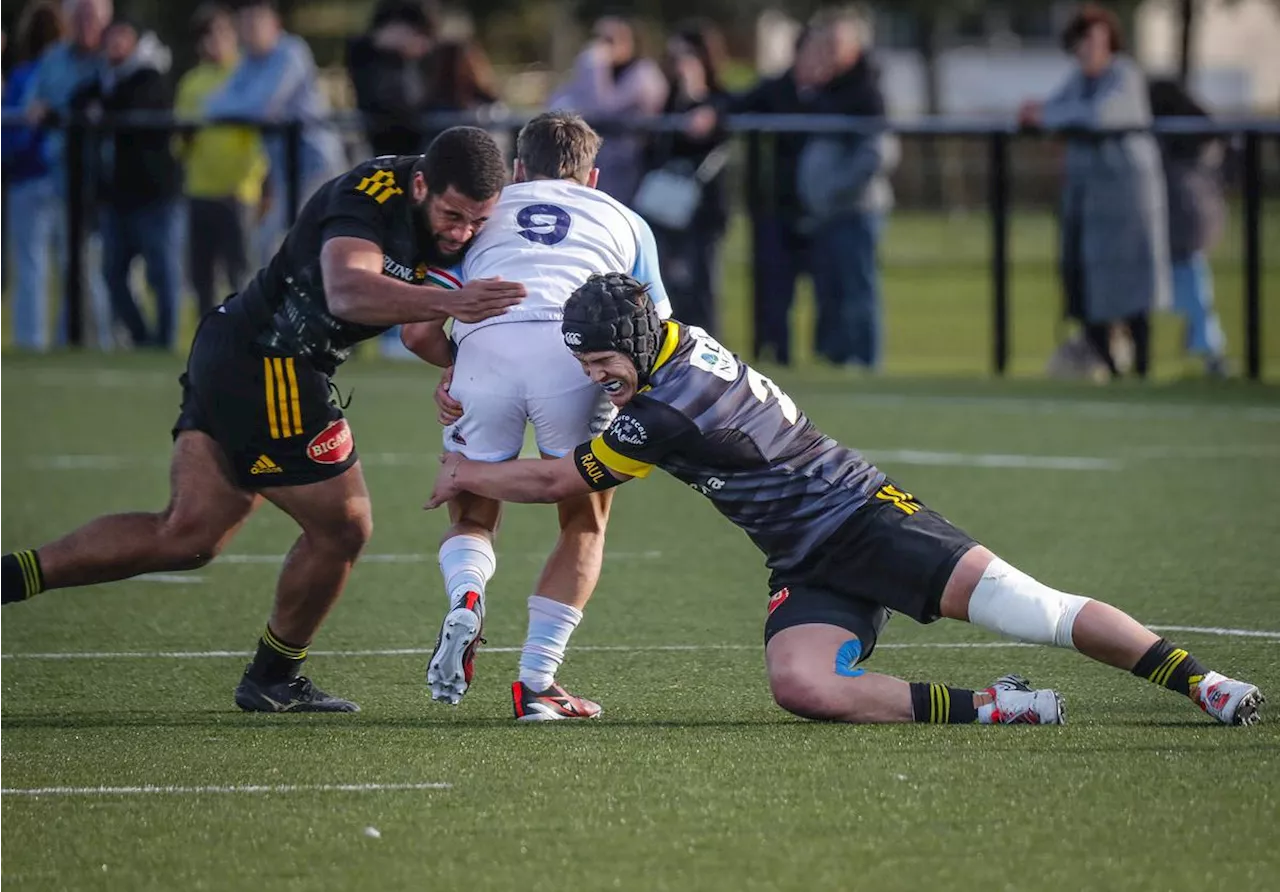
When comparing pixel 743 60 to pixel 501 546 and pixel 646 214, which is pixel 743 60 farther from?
pixel 501 546

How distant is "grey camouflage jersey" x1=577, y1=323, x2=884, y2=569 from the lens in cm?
640

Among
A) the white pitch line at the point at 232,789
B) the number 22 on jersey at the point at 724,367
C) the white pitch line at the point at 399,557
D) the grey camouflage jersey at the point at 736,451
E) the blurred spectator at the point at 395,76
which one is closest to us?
the white pitch line at the point at 232,789

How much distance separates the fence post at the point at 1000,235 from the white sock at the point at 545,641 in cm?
1021

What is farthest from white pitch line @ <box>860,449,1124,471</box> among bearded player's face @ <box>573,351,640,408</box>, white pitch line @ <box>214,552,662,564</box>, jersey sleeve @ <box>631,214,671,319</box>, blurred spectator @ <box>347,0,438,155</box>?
bearded player's face @ <box>573,351,640,408</box>

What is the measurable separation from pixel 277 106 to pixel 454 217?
11079mm

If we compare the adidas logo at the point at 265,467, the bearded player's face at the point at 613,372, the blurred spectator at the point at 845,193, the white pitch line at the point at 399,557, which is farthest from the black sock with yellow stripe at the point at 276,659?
the blurred spectator at the point at 845,193

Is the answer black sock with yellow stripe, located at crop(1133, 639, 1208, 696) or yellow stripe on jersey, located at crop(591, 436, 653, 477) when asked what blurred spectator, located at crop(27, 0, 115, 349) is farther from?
black sock with yellow stripe, located at crop(1133, 639, 1208, 696)

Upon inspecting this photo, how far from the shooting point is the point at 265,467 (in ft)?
22.6

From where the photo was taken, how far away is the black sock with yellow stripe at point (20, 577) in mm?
6871

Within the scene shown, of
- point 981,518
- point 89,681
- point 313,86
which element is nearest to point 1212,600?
point 981,518

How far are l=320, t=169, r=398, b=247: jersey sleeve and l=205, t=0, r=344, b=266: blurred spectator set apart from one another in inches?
416

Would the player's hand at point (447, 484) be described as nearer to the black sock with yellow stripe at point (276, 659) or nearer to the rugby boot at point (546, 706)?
the rugby boot at point (546, 706)

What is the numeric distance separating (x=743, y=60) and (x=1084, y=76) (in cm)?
4310

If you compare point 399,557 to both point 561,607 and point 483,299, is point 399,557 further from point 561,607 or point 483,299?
point 483,299
